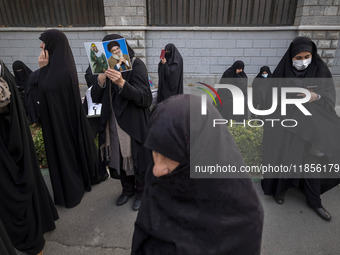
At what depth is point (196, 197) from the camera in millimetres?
1082

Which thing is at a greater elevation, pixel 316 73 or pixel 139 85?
pixel 316 73

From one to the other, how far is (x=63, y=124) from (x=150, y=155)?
113 centimetres

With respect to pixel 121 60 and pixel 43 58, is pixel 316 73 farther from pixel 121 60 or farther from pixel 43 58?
pixel 43 58

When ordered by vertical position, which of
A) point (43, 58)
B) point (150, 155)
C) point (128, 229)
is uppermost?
point (43, 58)

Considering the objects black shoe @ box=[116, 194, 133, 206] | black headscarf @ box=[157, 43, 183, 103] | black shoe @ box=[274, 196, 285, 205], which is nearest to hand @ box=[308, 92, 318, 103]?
black shoe @ box=[274, 196, 285, 205]

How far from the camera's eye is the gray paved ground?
247 cm

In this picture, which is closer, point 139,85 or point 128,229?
point 139,85

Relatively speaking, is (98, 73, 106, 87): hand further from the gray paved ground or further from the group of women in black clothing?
the gray paved ground

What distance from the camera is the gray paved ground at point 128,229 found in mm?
2473

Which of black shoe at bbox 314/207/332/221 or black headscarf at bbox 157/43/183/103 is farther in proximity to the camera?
black headscarf at bbox 157/43/183/103

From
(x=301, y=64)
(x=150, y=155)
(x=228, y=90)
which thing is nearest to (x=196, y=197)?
(x=150, y=155)

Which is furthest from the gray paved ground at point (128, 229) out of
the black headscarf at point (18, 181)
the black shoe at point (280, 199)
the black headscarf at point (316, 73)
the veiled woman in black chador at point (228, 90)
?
the veiled woman in black chador at point (228, 90)

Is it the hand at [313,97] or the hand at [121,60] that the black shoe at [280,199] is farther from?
the hand at [121,60]

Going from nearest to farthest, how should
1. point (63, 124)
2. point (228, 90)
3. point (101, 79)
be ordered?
point (101, 79)
point (63, 124)
point (228, 90)
